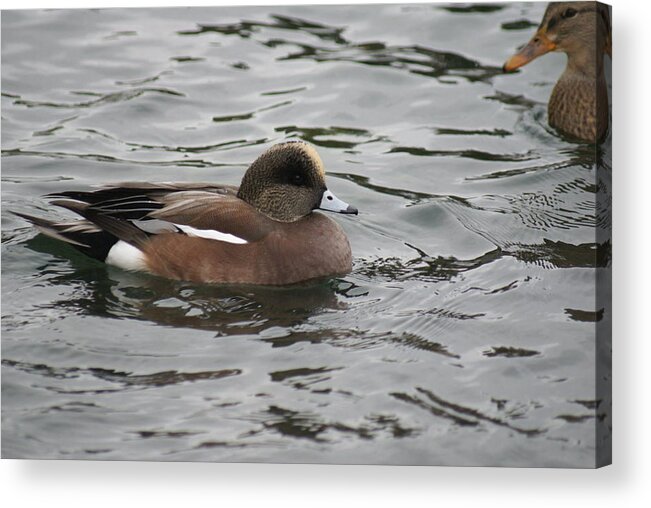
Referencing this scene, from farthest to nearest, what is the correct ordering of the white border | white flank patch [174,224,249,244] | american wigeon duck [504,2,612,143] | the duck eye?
white flank patch [174,224,249,244] < the duck eye < american wigeon duck [504,2,612,143] < the white border

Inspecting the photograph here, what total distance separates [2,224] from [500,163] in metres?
3.10

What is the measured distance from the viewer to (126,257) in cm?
788

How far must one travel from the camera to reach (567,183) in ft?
24.7

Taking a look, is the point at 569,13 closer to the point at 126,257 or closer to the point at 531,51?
the point at 531,51

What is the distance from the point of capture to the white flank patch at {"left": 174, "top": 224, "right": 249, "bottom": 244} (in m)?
7.71

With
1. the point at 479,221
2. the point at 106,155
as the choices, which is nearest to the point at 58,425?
the point at 106,155

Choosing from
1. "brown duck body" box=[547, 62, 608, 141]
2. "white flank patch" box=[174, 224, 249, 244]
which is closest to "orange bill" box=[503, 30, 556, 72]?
"brown duck body" box=[547, 62, 608, 141]

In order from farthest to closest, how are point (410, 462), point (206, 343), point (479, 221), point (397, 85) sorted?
1. point (397, 85)
2. point (479, 221)
3. point (206, 343)
4. point (410, 462)

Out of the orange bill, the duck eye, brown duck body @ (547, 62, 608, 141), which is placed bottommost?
brown duck body @ (547, 62, 608, 141)

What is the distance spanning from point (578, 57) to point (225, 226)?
7.16 feet

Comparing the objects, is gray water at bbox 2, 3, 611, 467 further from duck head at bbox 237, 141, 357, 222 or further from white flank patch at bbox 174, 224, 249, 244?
duck head at bbox 237, 141, 357, 222

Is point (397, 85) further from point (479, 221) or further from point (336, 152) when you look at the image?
point (479, 221)

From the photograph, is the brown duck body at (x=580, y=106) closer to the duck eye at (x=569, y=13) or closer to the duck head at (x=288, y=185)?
the duck eye at (x=569, y=13)

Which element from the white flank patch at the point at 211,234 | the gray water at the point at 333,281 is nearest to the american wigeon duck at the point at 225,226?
the white flank patch at the point at 211,234
